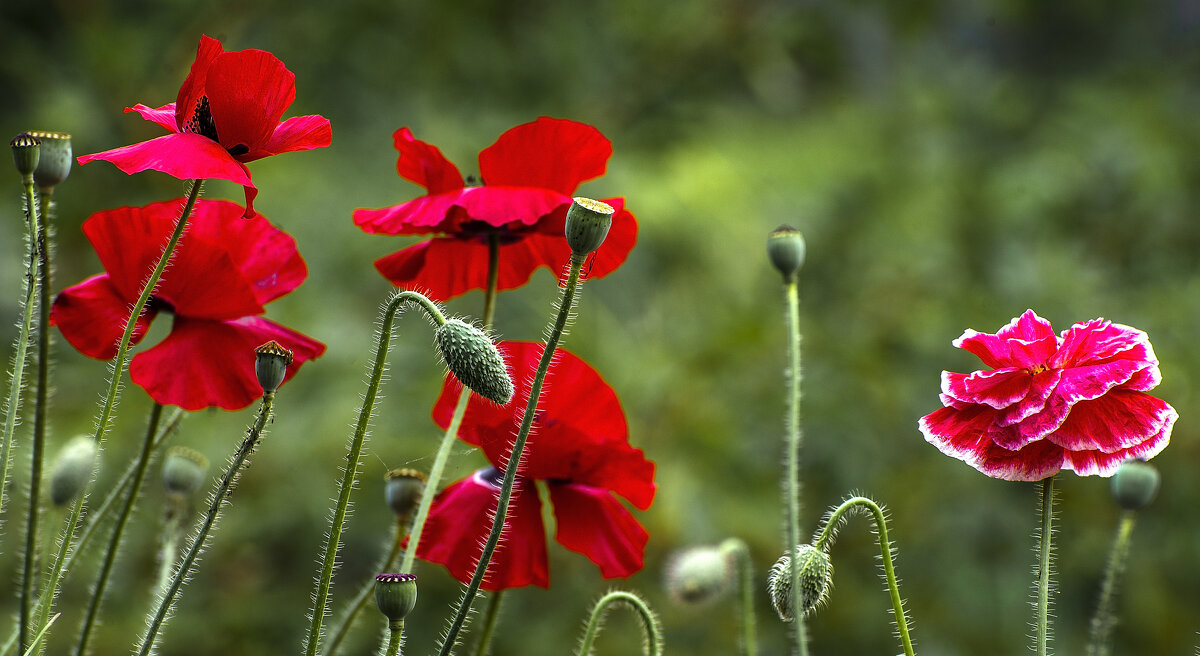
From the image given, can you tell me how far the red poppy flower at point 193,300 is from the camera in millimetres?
493

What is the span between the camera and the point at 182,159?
41cm

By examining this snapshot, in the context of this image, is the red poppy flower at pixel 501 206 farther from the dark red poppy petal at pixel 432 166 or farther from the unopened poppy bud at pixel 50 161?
the unopened poppy bud at pixel 50 161

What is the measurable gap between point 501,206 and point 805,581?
202mm

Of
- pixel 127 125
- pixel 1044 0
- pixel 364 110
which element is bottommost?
pixel 127 125

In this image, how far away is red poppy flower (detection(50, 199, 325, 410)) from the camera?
493 mm

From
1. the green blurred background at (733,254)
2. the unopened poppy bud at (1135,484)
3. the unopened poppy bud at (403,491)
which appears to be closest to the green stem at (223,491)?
the unopened poppy bud at (403,491)

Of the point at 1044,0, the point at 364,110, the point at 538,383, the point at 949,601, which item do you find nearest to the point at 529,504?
the point at 538,383

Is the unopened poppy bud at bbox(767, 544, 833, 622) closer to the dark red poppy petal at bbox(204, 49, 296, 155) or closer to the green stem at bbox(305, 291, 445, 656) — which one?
the green stem at bbox(305, 291, 445, 656)

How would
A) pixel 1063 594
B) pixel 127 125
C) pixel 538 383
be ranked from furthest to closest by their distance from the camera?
pixel 127 125
pixel 1063 594
pixel 538 383

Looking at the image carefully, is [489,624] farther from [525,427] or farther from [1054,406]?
[1054,406]

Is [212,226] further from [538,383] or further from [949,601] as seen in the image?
[949,601]

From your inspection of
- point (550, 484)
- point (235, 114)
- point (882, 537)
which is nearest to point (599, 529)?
point (550, 484)

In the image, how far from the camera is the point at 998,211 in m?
2.27

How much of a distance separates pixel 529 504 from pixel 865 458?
51.1 inches
